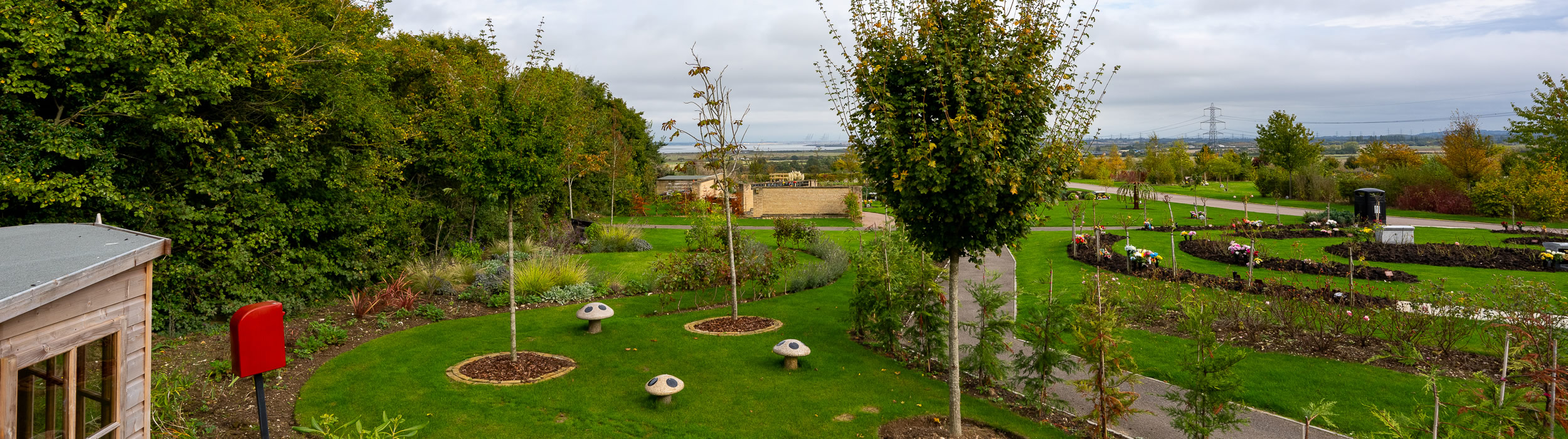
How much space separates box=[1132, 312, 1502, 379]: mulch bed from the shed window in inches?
374

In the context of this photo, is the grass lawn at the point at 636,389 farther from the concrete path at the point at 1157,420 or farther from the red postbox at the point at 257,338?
the red postbox at the point at 257,338

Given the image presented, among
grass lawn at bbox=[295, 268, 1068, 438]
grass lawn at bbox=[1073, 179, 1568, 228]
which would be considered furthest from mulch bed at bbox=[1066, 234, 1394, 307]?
grass lawn at bbox=[295, 268, 1068, 438]

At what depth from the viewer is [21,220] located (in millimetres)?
9047

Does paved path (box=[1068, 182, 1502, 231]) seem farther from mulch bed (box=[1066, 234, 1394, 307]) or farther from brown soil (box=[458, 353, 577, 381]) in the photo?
brown soil (box=[458, 353, 577, 381])

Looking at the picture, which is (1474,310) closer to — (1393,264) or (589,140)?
(1393,264)

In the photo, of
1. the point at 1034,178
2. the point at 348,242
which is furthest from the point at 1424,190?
the point at 348,242

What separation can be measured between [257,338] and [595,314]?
512 cm

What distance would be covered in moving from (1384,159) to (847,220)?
34.0 metres

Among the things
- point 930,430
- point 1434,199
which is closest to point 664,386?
point 930,430

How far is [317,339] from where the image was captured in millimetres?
9898

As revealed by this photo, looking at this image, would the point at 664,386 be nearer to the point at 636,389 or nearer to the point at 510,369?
the point at 636,389

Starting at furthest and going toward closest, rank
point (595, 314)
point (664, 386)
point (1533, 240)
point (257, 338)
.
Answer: point (1533, 240)
point (595, 314)
point (664, 386)
point (257, 338)

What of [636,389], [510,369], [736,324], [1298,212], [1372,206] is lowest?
[636,389]

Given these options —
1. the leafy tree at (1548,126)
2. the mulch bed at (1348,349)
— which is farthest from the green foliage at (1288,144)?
the mulch bed at (1348,349)
